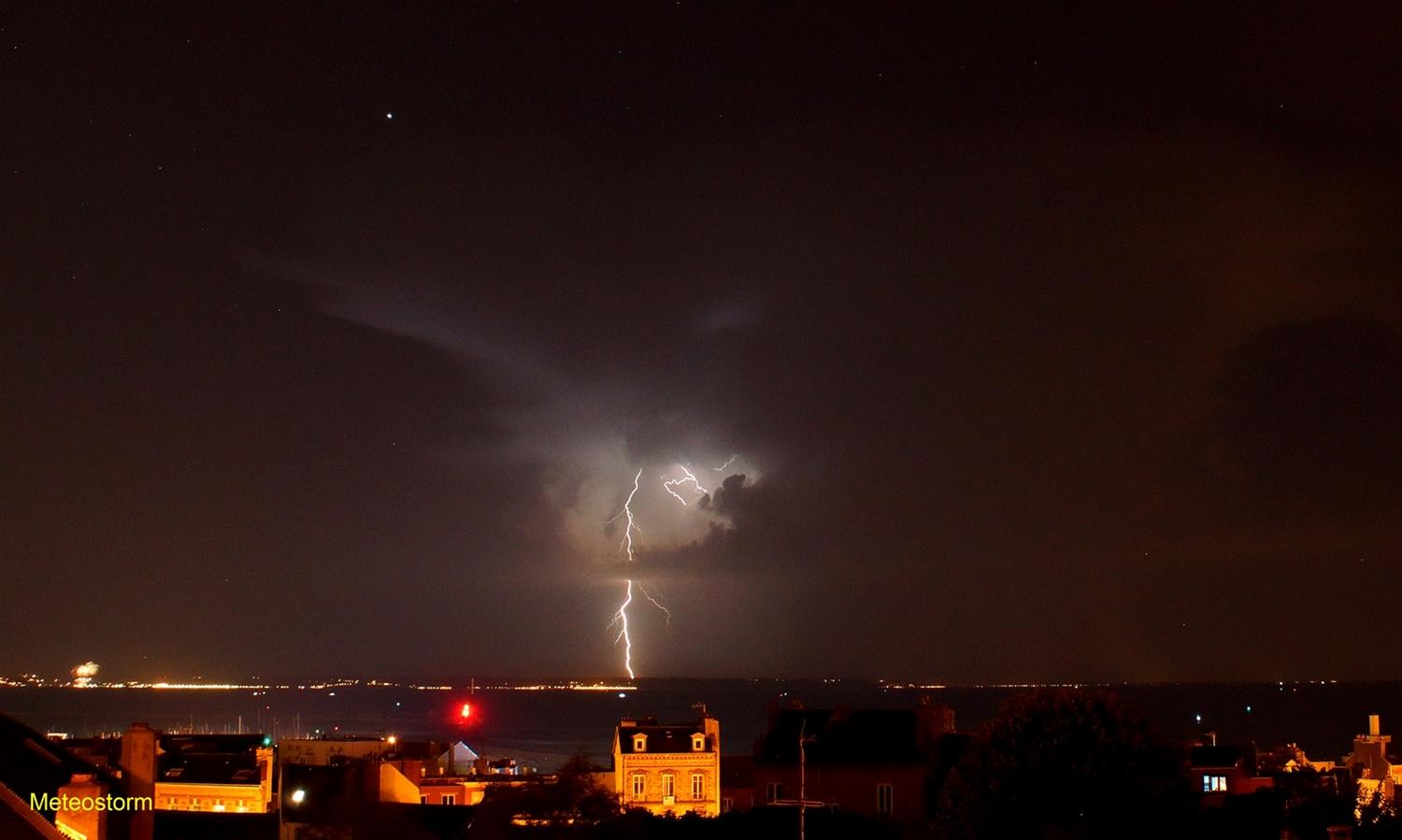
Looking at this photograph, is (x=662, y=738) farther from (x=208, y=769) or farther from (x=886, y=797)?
(x=208, y=769)

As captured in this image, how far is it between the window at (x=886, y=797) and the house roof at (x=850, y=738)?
1.13 metres

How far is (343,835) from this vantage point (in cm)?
3331

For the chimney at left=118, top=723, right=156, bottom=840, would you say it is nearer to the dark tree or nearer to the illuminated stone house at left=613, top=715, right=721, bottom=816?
the dark tree

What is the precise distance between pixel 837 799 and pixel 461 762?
4699cm

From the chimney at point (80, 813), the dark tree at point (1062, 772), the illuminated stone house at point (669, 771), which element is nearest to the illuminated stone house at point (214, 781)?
the illuminated stone house at point (669, 771)

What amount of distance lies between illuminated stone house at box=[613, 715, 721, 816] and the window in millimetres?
9419

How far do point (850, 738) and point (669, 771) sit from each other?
10.2 m

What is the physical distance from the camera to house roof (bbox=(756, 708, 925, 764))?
6725 centimetres

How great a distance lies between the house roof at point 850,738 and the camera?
221 ft

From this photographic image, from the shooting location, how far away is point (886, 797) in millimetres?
66000

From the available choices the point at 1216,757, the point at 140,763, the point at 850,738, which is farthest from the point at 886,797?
the point at 140,763

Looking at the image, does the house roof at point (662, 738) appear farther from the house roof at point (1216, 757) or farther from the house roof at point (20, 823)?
the house roof at point (20, 823)

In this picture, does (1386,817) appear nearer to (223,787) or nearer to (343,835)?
(343,835)

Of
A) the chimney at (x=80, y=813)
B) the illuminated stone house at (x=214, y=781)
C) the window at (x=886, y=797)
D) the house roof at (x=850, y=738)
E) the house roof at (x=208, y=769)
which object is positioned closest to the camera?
the chimney at (x=80, y=813)
